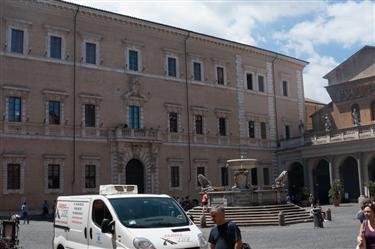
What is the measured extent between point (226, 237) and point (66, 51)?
28636mm

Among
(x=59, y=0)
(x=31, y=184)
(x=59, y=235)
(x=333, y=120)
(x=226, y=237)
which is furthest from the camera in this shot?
(x=333, y=120)

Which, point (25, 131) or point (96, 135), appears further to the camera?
point (96, 135)

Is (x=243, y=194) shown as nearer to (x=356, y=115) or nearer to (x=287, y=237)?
(x=287, y=237)

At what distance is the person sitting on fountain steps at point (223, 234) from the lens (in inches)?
268

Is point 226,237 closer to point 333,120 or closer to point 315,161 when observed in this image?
point 315,161

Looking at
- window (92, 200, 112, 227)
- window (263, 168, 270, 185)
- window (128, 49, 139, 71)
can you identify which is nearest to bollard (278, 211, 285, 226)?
window (92, 200, 112, 227)

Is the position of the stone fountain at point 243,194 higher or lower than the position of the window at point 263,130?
lower

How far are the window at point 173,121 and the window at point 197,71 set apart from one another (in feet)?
12.6

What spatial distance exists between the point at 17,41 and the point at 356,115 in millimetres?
27957

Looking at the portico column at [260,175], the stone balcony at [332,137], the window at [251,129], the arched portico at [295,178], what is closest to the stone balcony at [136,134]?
the window at [251,129]

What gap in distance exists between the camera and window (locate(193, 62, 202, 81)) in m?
40.9

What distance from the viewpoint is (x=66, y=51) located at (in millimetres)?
33500

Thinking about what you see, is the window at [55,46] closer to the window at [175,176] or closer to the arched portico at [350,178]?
the window at [175,176]

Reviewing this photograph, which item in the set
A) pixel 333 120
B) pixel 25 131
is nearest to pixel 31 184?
pixel 25 131
